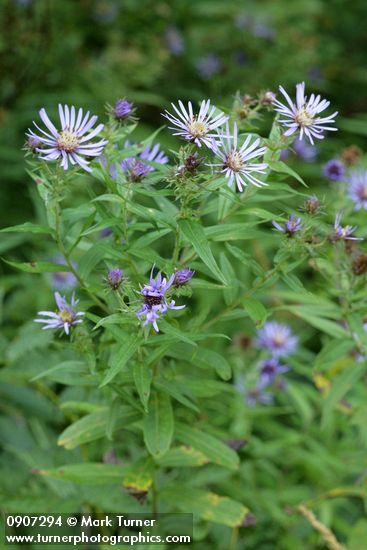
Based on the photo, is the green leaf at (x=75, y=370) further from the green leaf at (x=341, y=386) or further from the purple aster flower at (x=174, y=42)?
the purple aster flower at (x=174, y=42)

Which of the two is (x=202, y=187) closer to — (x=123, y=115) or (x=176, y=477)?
(x=123, y=115)

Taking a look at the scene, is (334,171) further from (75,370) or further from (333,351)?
(75,370)

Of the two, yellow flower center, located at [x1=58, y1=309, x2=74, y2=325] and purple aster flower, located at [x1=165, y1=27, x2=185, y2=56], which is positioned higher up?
purple aster flower, located at [x1=165, y1=27, x2=185, y2=56]

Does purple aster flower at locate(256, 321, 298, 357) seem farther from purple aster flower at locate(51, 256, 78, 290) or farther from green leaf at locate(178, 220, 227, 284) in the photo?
green leaf at locate(178, 220, 227, 284)

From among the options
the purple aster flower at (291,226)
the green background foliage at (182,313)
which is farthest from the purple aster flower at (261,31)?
the purple aster flower at (291,226)

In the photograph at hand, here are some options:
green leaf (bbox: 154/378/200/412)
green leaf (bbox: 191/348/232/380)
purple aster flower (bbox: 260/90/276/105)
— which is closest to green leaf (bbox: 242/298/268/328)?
green leaf (bbox: 191/348/232/380)

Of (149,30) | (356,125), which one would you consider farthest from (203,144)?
(149,30)

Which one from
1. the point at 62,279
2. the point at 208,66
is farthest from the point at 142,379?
the point at 208,66
